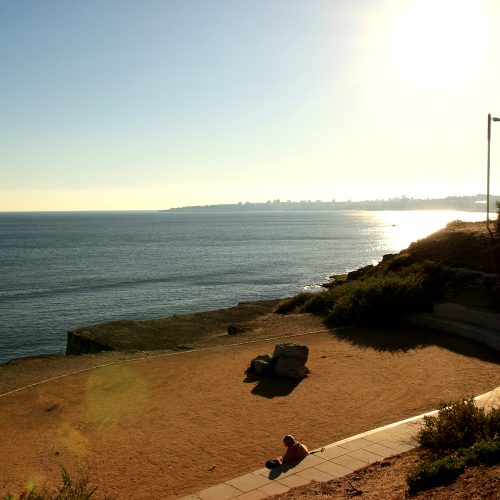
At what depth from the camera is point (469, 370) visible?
13.4 m

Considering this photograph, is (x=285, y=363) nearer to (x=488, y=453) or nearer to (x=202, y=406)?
(x=202, y=406)

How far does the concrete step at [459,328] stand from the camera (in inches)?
608

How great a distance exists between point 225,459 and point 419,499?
3.85 m

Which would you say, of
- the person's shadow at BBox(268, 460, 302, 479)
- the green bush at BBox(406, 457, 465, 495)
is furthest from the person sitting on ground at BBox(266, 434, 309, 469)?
the green bush at BBox(406, 457, 465, 495)

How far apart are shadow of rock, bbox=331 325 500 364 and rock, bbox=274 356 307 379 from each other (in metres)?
3.30

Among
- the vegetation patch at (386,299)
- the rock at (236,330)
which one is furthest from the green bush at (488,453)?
the rock at (236,330)

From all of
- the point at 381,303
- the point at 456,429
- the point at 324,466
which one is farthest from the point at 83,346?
the point at 456,429

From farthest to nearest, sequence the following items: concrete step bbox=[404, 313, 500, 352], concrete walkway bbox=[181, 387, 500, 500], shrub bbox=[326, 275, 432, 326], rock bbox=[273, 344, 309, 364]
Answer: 1. shrub bbox=[326, 275, 432, 326]
2. concrete step bbox=[404, 313, 500, 352]
3. rock bbox=[273, 344, 309, 364]
4. concrete walkway bbox=[181, 387, 500, 500]

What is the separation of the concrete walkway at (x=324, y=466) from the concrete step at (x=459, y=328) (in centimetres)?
714

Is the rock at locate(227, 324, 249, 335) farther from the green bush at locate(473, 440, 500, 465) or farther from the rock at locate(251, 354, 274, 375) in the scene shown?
the green bush at locate(473, 440, 500, 465)

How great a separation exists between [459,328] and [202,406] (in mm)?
8825

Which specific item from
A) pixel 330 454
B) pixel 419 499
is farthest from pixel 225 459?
pixel 419 499

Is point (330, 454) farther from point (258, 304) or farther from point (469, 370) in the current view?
point (258, 304)

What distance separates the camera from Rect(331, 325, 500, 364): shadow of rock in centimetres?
1517
